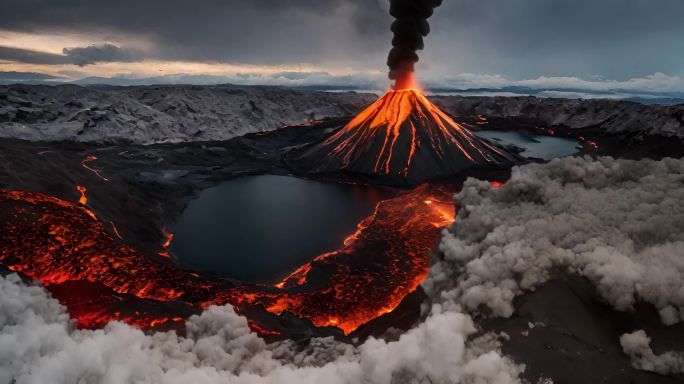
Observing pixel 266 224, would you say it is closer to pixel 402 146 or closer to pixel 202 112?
pixel 402 146

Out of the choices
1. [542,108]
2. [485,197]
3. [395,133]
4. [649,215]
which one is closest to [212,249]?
[485,197]

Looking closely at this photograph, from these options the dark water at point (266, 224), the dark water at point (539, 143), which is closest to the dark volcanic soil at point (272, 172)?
the dark water at point (266, 224)

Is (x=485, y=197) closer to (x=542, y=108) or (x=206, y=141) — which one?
(x=206, y=141)

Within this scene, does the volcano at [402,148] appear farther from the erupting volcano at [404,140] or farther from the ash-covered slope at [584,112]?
the ash-covered slope at [584,112]

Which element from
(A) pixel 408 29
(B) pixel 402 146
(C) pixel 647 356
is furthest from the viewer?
(A) pixel 408 29

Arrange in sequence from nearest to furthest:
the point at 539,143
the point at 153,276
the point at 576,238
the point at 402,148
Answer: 1. the point at 576,238
2. the point at 153,276
3. the point at 402,148
4. the point at 539,143

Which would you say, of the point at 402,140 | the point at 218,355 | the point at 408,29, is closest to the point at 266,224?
the point at 218,355

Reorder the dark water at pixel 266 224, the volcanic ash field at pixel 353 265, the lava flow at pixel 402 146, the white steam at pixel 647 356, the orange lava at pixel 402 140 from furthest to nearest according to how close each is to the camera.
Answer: the orange lava at pixel 402 140
the lava flow at pixel 402 146
the dark water at pixel 266 224
the volcanic ash field at pixel 353 265
the white steam at pixel 647 356
